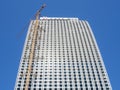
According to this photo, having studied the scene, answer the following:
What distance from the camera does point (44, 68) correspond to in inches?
6777

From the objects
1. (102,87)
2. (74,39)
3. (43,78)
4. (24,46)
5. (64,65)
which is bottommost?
(102,87)

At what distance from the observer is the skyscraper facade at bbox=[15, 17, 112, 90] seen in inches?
6216

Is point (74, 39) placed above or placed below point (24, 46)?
above

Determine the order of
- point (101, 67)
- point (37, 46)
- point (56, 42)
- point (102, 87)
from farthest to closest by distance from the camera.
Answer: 1. point (56, 42)
2. point (37, 46)
3. point (101, 67)
4. point (102, 87)

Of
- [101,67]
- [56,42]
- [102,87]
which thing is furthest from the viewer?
[56,42]

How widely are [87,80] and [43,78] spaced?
29378 mm

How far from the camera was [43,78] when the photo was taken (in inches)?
6452

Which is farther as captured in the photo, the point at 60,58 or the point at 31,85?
the point at 60,58

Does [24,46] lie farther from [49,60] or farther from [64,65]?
[64,65]

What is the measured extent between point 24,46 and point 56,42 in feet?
90.3

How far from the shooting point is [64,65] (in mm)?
173875

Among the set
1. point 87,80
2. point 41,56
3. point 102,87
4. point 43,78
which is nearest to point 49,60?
point 41,56

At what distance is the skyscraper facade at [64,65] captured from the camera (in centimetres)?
15788

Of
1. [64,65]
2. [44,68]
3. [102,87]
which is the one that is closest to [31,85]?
[44,68]
